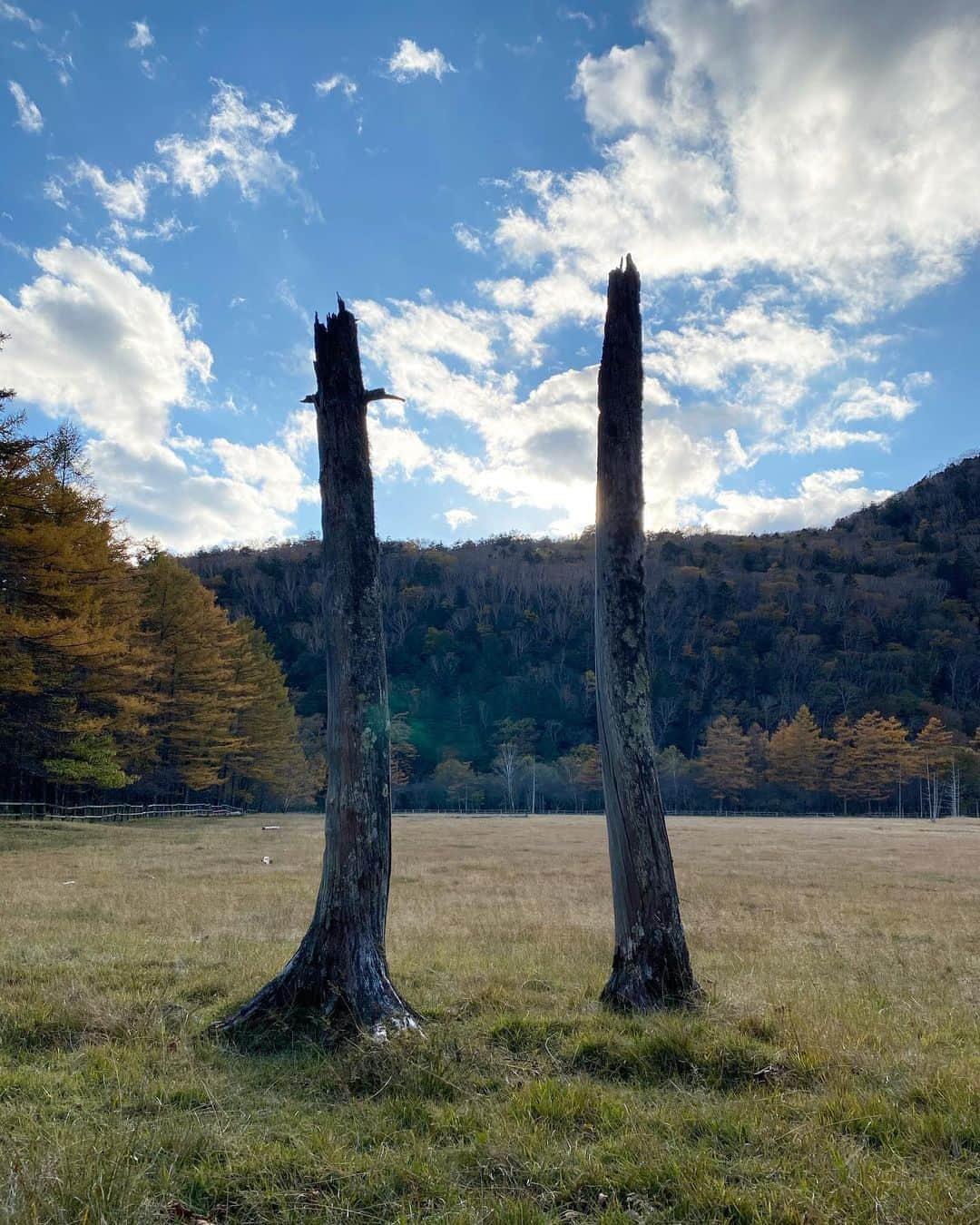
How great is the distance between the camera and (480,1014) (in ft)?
21.6

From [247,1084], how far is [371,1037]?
3.02ft

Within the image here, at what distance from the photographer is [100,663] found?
2978 cm

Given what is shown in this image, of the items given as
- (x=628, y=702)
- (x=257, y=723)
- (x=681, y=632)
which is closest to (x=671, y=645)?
(x=681, y=632)

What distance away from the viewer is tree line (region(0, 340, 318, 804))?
82.3ft

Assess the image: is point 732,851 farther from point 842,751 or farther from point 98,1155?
point 842,751

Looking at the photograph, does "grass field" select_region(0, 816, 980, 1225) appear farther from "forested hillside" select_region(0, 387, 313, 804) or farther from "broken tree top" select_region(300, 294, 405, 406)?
"forested hillside" select_region(0, 387, 313, 804)

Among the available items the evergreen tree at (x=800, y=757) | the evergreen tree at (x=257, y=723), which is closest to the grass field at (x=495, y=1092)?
the evergreen tree at (x=257, y=723)

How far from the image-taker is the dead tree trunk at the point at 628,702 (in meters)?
6.98

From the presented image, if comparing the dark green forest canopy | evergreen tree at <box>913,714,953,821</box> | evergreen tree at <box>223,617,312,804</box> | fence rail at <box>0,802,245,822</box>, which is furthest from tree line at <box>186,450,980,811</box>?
fence rail at <box>0,802,245,822</box>

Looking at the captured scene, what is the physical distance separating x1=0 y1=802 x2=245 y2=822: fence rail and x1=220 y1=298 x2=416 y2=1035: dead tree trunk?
29.9 metres

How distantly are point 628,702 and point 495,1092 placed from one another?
12.0ft

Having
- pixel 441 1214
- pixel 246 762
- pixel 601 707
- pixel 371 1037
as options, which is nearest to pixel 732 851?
pixel 601 707

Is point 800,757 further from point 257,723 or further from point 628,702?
point 628,702

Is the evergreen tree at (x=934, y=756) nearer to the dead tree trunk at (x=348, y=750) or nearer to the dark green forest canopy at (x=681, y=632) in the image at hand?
the dark green forest canopy at (x=681, y=632)
